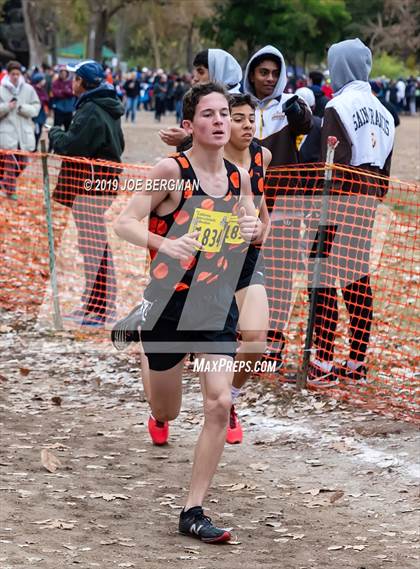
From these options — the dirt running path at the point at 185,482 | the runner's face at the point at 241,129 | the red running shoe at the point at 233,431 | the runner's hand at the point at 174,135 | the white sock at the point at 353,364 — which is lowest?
the dirt running path at the point at 185,482

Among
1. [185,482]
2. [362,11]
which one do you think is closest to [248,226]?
[185,482]

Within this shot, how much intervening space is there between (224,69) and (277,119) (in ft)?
1.69

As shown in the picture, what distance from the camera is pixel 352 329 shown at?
28.3 ft

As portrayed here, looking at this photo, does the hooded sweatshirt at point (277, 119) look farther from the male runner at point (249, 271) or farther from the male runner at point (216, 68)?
the male runner at point (249, 271)

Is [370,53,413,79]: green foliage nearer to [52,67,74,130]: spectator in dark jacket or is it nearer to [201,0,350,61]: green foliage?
[201,0,350,61]: green foliage

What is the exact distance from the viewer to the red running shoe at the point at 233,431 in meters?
7.36

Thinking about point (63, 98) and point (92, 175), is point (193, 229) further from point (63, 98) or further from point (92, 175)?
point (63, 98)

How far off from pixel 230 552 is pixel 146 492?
3.43 ft

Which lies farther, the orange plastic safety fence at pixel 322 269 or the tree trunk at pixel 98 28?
the tree trunk at pixel 98 28

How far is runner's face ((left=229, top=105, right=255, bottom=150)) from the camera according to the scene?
7078mm

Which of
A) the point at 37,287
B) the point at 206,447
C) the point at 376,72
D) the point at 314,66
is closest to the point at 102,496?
the point at 206,447

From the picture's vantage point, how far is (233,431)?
7.37 meters

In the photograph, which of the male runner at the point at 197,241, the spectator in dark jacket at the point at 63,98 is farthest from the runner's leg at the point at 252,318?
the spectator in dark jacket at the point at 63,98

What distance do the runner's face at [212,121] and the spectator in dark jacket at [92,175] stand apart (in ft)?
14.0
